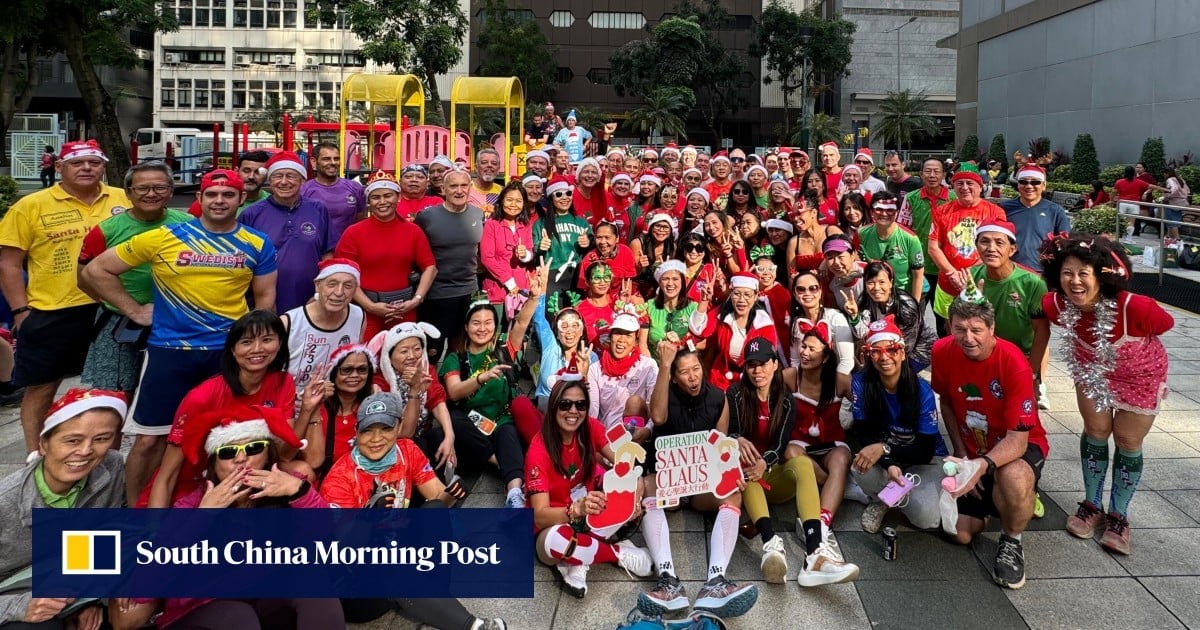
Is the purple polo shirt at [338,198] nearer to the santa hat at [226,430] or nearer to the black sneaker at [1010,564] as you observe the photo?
the santa hat at [226,430]

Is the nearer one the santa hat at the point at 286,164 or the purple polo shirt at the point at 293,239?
the purple polo shirt at the point at 293,239

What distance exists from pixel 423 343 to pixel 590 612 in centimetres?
189

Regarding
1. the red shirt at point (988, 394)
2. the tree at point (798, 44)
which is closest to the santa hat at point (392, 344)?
the red shirt at point (988, 394)

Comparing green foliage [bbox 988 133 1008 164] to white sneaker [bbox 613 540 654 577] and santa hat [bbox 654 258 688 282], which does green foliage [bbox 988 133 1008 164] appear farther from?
white sneaker [bbox 613 540 654 577]

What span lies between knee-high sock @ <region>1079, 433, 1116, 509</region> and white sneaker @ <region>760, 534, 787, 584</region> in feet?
6.44

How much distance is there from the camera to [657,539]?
4.01 metres

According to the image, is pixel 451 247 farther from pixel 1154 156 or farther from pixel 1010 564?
pixel 1154 156

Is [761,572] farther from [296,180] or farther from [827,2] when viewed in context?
[827,2]

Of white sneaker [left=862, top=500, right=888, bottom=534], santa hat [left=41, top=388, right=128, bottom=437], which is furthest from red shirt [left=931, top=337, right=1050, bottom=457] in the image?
santa hat [left=41, top=388, right=128, bottom=437]

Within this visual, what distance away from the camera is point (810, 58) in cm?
5347

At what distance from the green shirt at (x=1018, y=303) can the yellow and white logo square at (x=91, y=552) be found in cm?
503

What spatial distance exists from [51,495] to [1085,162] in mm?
29262

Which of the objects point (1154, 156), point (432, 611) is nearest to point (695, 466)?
point (432, 611)

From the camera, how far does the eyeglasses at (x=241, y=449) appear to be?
3.29 metres
